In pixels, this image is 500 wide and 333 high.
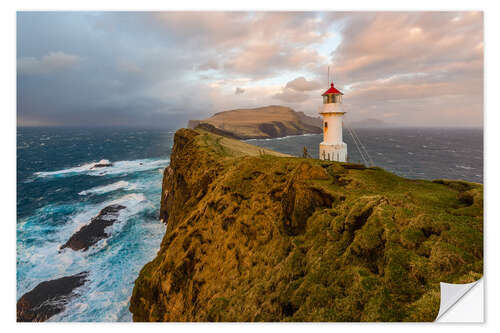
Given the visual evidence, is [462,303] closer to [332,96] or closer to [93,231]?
[332,96]

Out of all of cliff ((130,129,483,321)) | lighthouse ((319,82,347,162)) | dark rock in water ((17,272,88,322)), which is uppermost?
lighthouse ((319,82,347,162))

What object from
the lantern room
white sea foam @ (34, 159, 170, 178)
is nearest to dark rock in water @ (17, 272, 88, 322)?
white sea foam @ (34, 159, 170, 178)

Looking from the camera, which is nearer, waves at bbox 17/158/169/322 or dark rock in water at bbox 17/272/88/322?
dark rock in water at bbox 17/272/88/322

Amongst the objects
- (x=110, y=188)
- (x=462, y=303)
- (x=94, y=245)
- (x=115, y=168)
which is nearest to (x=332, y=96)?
(x=462, y=303)

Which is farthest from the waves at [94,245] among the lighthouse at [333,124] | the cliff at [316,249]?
the lighthouse at [333,124]

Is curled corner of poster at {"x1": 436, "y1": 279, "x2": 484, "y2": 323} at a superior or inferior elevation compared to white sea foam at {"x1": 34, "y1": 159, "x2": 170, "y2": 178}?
inferior

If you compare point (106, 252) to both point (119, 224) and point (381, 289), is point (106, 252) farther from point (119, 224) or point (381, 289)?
point (381, 289)

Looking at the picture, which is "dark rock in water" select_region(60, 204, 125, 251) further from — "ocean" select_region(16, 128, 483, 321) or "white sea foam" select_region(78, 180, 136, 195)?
"white sea foam" select_region(78, 180, 136, 195)
